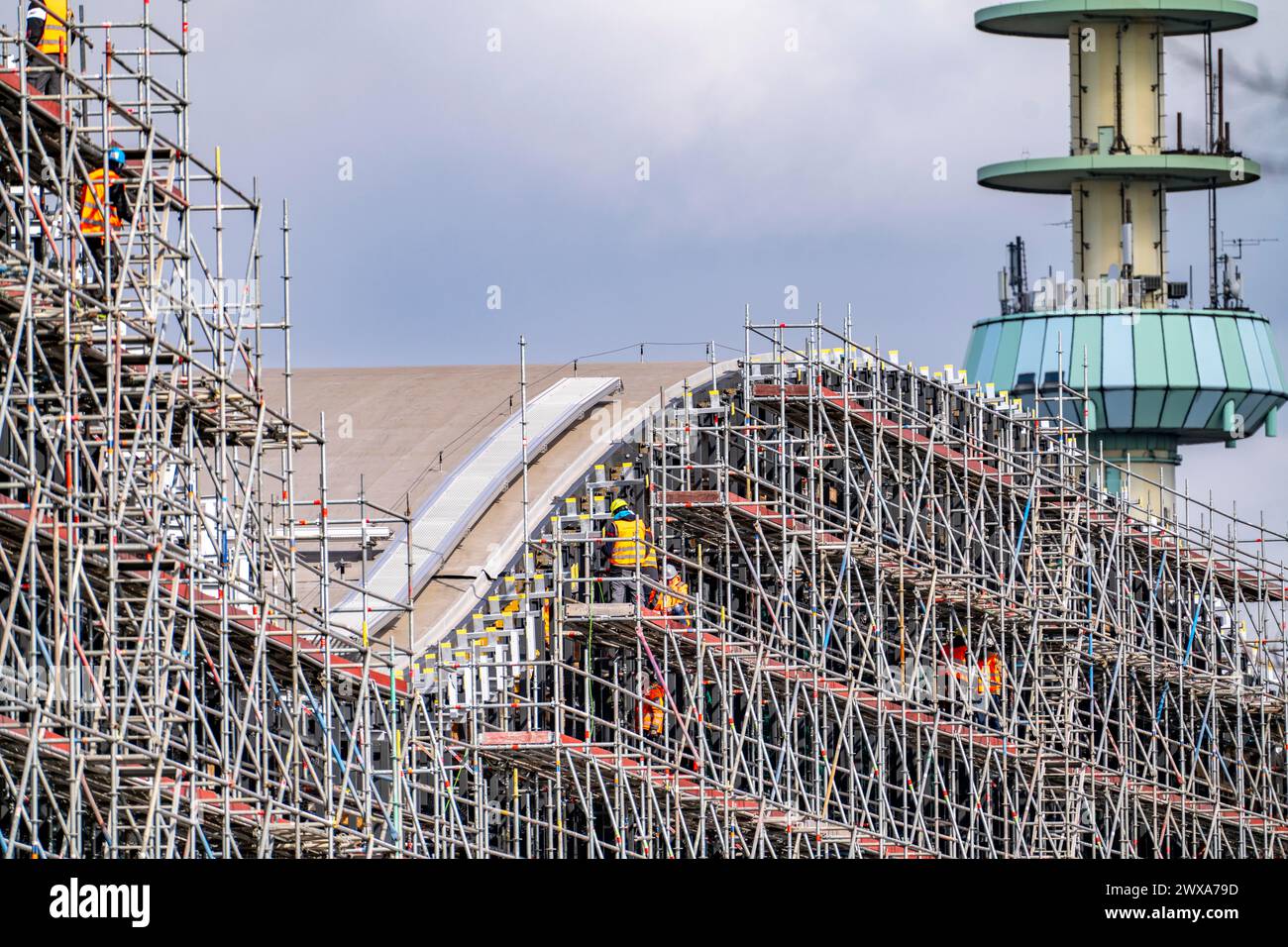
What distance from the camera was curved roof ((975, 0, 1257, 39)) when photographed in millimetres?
84938

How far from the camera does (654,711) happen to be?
56719 mm

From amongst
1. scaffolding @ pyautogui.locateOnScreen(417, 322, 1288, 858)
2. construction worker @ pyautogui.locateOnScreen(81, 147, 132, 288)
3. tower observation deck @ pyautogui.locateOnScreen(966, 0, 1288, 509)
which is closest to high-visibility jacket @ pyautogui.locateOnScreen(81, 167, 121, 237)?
construction worker @ pyautogui.locateOnScreen(81, 147, 132, 288)

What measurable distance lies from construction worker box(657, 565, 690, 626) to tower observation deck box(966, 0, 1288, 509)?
2986cm

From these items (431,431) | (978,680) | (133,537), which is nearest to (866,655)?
(978,680)

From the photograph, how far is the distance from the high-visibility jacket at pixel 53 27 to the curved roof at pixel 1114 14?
151 feet

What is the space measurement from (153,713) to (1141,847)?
119 ft

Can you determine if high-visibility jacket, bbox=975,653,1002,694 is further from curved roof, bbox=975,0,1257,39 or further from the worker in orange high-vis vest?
the worker in orange high-vis vest

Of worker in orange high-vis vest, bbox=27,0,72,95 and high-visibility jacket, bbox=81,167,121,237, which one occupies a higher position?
worker in orange high-vis vest, bbox=27,0,72,95

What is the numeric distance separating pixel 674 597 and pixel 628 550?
4.57 ft

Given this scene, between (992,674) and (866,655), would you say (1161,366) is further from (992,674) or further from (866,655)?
(866,655)

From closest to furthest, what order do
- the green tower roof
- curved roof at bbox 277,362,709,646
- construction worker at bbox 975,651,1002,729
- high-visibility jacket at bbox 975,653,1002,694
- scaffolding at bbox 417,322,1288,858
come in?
1. scaffolding at bbox 417,322,1288,858
2. curved roof at bbox 277,362,709,646
3. construction worker at bbox 975,651,1002,729
4. high-visibility jacket at bbox 975,653,1002,694
5. the green tower roof

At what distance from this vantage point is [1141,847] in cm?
7312

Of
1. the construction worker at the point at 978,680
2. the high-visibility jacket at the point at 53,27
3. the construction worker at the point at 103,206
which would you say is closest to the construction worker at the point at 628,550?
the construction worker at the point at 978,680
